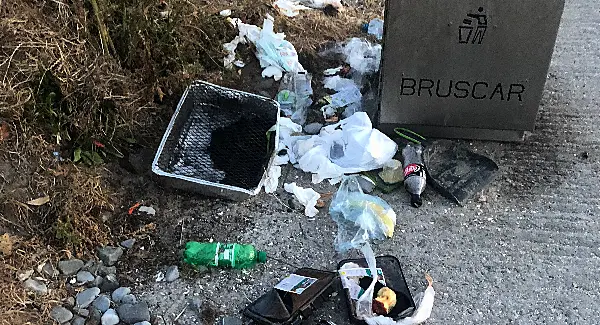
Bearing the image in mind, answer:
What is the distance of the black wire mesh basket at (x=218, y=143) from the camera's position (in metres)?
3.22

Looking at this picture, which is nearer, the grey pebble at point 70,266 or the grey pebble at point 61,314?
the grey pebble at point 61,314

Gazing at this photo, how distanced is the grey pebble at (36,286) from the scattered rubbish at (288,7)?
2.48 m

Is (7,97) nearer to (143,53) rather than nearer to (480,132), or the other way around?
Answer: (143,53)

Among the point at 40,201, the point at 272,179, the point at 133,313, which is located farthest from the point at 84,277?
the point at 272,179

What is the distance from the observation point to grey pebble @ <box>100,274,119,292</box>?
2.81 meters

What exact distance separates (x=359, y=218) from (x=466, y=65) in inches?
38.2

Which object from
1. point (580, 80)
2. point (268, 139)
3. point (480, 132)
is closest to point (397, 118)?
point (480, 132)

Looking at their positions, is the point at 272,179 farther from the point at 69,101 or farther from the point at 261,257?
the point at 69,101

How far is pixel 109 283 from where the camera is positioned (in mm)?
2824

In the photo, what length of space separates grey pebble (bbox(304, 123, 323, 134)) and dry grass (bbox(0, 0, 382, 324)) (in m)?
0.64

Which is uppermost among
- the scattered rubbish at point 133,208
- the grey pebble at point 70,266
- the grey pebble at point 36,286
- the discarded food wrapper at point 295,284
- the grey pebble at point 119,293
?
the scattered rubbish at point 133,208

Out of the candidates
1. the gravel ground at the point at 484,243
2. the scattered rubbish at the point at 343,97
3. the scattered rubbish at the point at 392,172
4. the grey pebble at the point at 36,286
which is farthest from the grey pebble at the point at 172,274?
the scattered rubbish at the point at 343,97

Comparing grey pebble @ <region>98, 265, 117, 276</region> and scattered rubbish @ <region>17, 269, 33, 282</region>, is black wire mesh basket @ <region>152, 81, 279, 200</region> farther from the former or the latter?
scattered rubbish @ <region>17, 269, 33, 282</region>

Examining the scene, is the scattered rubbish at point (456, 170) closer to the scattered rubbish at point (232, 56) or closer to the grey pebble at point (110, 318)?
the scattered rubbish at point (232, 56)
